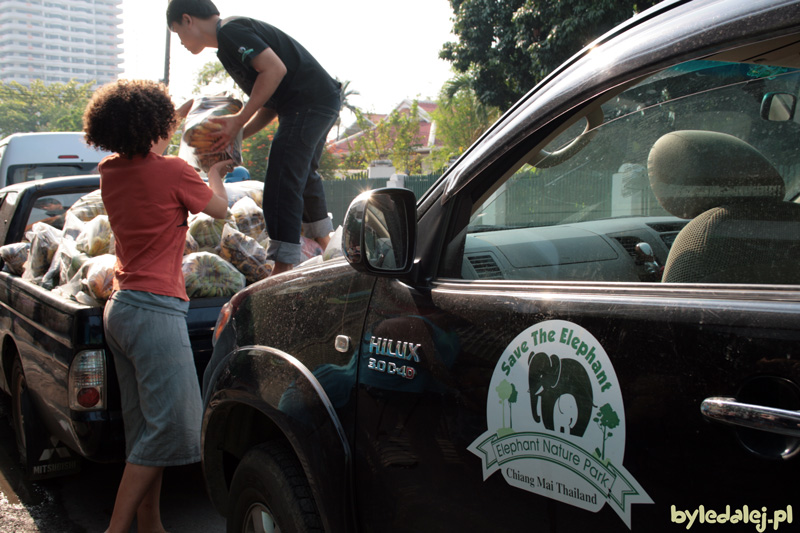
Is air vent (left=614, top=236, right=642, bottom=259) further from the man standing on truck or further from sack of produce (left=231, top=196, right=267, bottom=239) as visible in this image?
sack of produce (left=231, top=196, right=267, bottom=239)

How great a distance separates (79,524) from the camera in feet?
11.9

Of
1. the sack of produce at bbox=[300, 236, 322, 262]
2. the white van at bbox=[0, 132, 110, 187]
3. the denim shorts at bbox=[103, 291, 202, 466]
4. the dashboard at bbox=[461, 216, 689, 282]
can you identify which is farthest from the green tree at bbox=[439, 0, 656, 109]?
the dashboard at bbox=[461, 216, 689, 282]

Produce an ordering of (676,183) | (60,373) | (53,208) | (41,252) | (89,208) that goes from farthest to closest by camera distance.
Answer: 1. (53,208)
2. (89,208)
3. (41,252)
4. (60,373)
5. (676,183)

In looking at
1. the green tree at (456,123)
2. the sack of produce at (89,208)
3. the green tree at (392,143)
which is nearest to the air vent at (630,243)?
the sack of produce at (89,208)

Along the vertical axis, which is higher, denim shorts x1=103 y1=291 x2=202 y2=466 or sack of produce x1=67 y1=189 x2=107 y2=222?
sack of produce x1=67 y1=189 x2=107 y2=222

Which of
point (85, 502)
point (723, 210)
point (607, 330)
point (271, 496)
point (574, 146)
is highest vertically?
point (574, 146)

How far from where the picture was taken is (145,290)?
3000 millimetres

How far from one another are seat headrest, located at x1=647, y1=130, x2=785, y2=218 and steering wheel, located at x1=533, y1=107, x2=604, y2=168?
0.51 ft

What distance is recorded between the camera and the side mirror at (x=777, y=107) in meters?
1.34

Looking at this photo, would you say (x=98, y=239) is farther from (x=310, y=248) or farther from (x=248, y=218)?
(x=310, y=248)

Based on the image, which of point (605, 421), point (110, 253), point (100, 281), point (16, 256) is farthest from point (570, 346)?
point (16, 256)

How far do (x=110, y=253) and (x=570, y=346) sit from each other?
3.26m

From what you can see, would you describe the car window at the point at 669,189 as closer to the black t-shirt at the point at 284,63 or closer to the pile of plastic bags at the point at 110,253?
the pile of plastic bags at the point at 110,253

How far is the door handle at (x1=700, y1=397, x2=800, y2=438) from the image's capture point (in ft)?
3.30
